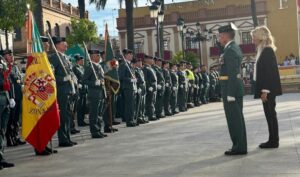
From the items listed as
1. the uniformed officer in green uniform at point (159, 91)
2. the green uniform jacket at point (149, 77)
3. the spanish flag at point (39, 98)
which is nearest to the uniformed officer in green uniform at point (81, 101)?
the green uniform jacket at point (149, 77)

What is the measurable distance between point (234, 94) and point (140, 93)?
19.5 feet

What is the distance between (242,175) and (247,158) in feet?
4.06

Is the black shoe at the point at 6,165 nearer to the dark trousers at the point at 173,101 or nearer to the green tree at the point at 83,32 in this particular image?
the dark trousers at the point at 173,101

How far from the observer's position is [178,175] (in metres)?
6.25

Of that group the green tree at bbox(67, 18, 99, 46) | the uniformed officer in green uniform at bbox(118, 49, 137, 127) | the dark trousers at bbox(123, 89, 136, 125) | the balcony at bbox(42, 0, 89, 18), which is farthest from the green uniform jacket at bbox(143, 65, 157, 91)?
the balcony at bbox(42, 0, 89, 18)

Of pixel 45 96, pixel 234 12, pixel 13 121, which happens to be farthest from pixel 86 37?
pixel 234 12

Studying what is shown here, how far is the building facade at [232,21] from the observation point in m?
56.9

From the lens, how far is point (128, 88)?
42.4 feet

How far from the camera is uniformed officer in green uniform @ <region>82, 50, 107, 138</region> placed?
10.8 meters

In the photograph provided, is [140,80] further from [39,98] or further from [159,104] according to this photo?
[39,98]

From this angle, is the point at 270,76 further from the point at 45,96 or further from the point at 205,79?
the point at 205,79

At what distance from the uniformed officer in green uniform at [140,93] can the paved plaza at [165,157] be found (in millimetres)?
2171

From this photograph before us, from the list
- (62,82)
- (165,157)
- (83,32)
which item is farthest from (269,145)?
(83,32)

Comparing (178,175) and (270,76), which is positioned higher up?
(270,76)
